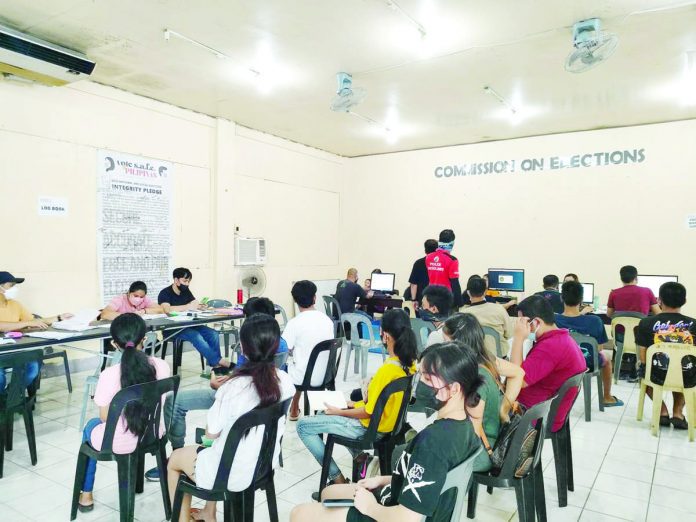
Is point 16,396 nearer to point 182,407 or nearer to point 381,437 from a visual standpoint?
point 182,407

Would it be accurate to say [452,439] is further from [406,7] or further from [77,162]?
[77,162]

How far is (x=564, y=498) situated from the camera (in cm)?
257

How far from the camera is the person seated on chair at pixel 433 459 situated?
135 cm

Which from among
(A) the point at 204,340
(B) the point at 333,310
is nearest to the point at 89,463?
(A) the point at 204,340

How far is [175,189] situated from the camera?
19.8 ft

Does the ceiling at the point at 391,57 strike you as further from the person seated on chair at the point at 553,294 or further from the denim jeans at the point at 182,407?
the denim jeans at the point at 182,407

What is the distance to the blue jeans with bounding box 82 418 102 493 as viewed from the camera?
228 cm

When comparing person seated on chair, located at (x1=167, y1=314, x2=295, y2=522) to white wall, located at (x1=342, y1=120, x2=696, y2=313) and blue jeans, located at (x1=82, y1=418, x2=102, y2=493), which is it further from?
white wall, located at (x1=342, y1=120, x2=696, y2=313)

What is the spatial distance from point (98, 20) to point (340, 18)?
193 centimetres

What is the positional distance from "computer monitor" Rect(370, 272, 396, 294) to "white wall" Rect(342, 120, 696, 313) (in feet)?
1.31

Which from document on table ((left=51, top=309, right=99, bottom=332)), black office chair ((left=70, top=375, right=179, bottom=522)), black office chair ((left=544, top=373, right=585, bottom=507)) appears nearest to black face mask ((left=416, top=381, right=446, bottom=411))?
black office chair ((left=544, top=373, right=585, bottom=507))

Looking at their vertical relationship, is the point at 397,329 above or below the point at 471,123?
below

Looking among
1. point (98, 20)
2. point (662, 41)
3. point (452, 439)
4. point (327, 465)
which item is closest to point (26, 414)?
point (327, 465)

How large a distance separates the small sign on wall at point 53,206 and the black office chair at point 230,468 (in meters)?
3.92
